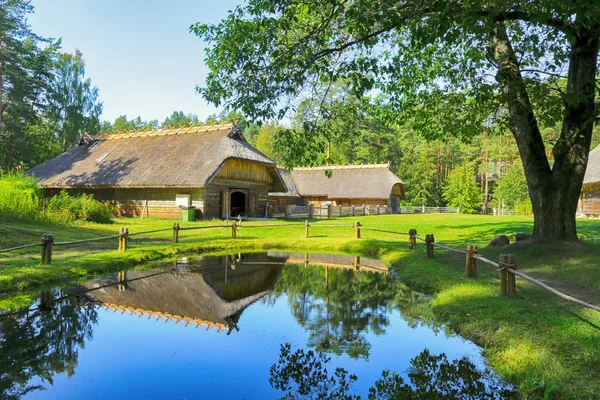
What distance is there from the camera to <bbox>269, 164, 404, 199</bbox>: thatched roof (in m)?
43.7

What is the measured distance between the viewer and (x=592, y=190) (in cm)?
3369

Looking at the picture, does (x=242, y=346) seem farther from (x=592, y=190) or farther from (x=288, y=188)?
(x=592, y=190)

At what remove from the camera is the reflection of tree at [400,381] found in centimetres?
464

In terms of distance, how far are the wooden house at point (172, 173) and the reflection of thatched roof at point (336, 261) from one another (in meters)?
10.3

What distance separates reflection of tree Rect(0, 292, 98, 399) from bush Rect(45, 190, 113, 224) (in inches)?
509

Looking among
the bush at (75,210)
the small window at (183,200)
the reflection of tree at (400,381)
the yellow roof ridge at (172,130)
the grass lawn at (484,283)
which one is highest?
the yellow roof ridge at (172,130)

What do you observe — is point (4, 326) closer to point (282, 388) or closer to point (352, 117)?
point (282, 388)

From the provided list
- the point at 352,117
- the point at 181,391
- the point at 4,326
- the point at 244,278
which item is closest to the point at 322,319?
the point at 181,391

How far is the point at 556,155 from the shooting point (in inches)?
424

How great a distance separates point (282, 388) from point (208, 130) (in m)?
26.2

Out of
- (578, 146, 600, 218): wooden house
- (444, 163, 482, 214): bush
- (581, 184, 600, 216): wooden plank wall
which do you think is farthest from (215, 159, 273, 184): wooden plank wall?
(444, 163, 482, 214): bush

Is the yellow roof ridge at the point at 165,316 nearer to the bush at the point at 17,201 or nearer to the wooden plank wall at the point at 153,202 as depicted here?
the bush at the point at 17,201

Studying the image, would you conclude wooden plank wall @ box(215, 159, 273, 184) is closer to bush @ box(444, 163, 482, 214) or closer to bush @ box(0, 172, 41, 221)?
bush @ box(0, 172, 41, 221)

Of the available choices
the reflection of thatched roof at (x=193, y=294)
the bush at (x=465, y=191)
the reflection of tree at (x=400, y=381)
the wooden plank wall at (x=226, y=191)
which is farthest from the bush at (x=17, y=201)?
the bush at (x=465, y=191)
